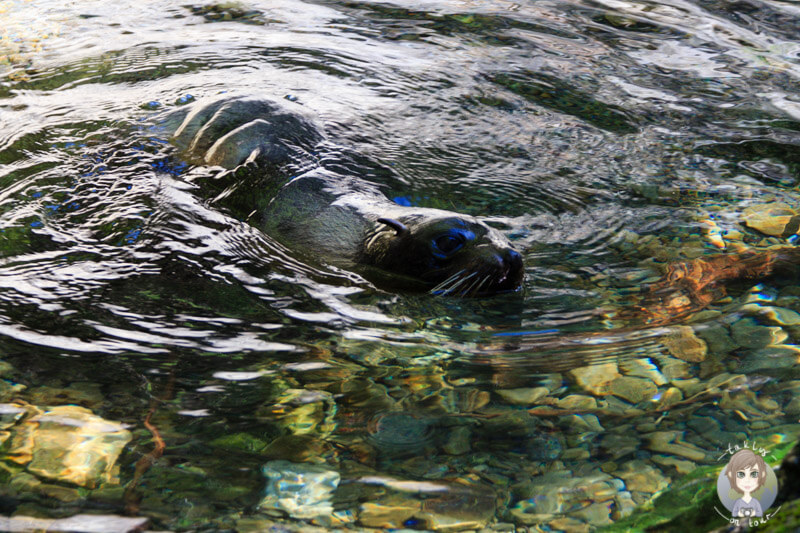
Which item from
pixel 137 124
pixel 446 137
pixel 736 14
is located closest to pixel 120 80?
pixel 137 124

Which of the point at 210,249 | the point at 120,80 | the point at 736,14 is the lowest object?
the point at 210,249

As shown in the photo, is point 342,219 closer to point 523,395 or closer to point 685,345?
point 523,395

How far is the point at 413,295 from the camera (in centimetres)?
419

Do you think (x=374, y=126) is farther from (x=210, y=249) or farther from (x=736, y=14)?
(x=736, y=14)

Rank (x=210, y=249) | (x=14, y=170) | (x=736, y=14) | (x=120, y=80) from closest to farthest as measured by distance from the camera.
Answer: (x=210, y=249) < (x=14, y=170) < (x=120, y=80) < (x=736, y=14)

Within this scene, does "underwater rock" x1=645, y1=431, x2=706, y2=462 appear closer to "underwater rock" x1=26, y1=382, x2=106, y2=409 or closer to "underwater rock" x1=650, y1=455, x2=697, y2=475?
"underwater rock" x1=650, y1=455, x2=697, y2=475

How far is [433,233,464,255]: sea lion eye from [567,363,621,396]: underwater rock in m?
1.20

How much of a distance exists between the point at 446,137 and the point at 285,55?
234 centimetres

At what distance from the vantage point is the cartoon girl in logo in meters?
1.82

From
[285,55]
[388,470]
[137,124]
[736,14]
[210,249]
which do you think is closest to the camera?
[388,470]

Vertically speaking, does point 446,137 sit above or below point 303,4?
below

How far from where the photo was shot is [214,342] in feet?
11.2

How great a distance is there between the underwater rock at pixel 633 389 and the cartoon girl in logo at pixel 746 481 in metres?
1.04

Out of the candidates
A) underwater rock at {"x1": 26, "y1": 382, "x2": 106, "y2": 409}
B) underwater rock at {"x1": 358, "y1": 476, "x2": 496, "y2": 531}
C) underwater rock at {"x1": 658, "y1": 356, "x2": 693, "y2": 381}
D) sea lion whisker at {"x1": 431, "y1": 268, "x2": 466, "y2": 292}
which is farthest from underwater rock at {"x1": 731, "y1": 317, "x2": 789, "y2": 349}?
underwater rock at {"x1": 26, "y1": 382, "x2": 106, "y2": 409}
